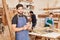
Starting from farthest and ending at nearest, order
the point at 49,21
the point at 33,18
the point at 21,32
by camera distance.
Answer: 1. the point at 49,21
2. the point at 33,18
3. the point at 21,32

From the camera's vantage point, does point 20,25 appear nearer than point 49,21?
Yes

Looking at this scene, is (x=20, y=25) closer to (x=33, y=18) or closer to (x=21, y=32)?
(x=21, y=32)

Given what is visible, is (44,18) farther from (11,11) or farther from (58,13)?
(11,11)

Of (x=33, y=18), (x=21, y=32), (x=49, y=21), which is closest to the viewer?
(x=21, y=32)

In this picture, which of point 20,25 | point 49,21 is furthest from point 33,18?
point 20,25

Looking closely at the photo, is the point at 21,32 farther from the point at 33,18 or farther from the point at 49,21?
the point at 49,21

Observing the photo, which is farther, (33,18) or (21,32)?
(33,18)

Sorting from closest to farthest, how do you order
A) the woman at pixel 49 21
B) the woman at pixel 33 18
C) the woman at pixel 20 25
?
the woman at pixel 20 25 < the woman at pixel 33 18 < the woman at pixel 49 21

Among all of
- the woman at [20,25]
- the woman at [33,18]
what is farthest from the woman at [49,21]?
the woman at [20,25]

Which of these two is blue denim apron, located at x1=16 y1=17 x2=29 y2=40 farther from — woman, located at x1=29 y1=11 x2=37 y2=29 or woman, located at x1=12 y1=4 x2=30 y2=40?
woman, located at x1=29 y1=11 x2=37 y2=29

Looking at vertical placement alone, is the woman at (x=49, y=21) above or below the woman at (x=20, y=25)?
below

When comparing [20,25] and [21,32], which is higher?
[20,25]

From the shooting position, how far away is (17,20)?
2664 mm

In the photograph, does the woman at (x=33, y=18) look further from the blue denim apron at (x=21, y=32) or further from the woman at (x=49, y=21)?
the blue denim apron at (x=21, y=32)
